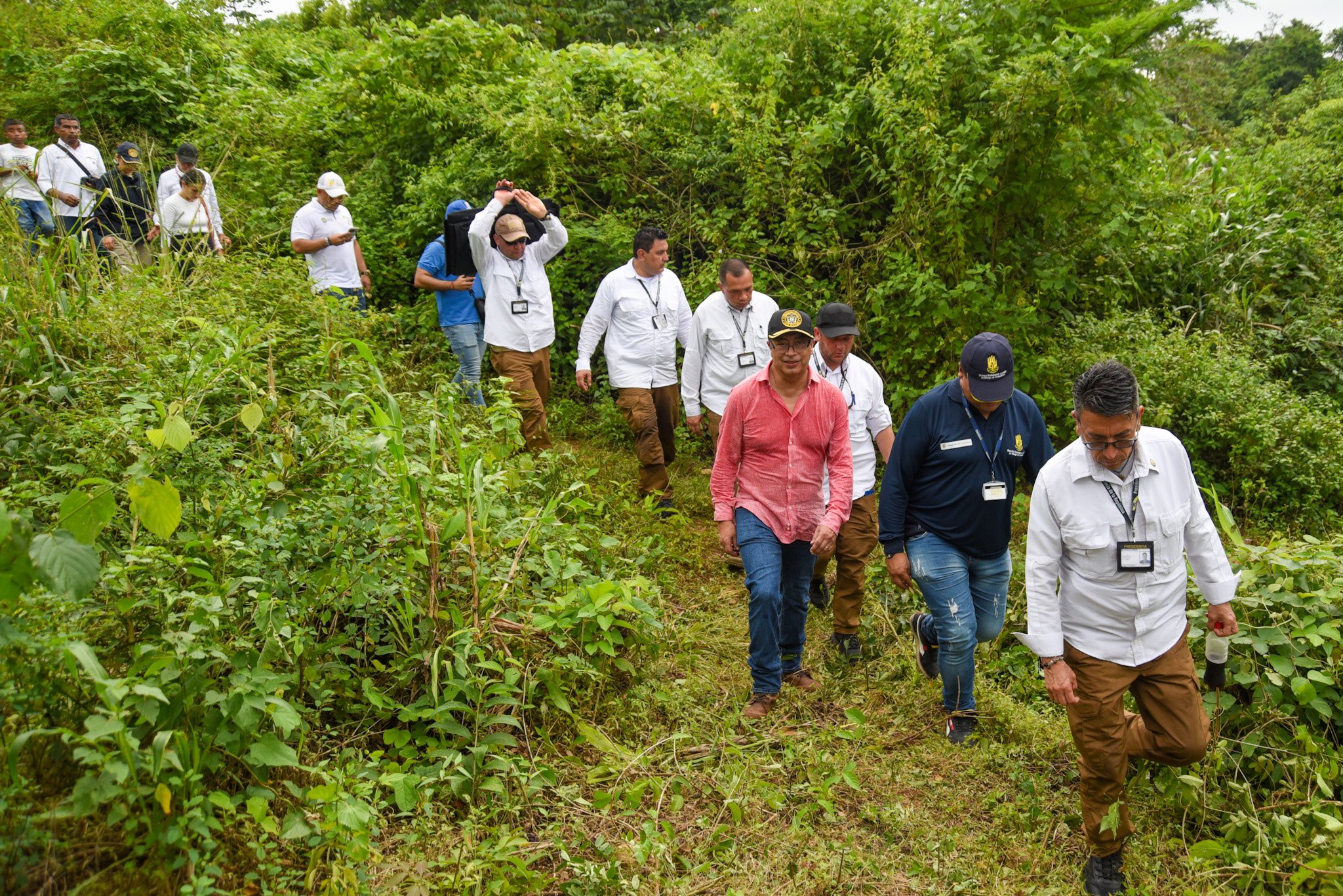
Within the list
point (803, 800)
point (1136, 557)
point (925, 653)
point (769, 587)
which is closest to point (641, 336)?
point (769, 587)

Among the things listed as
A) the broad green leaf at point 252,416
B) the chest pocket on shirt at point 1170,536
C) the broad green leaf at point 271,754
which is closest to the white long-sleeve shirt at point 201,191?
the broad green leaf at point 252,416

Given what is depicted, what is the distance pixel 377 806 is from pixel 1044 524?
273cm

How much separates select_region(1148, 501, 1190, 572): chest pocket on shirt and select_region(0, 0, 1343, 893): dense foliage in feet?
2.78

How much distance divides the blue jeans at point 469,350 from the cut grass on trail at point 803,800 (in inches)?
129

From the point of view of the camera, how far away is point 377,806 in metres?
3.44

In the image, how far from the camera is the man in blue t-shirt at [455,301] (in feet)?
25.8

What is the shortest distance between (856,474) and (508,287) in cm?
314

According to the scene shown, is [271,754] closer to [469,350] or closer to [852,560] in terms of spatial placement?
[852,560]

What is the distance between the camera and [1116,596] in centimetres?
377

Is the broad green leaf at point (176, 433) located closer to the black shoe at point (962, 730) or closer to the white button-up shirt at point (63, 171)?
the black shoe at point (962, 730)

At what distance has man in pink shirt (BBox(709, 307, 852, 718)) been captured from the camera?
4793 millimetres

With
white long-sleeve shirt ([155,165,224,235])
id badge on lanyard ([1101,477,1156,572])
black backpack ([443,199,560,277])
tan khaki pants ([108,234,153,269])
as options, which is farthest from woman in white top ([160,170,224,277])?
id badge on lanyard ([1101,477,1156,572])

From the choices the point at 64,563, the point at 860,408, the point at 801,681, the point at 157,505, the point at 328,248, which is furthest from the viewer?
the point at 328,248

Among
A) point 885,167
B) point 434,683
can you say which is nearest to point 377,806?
point 434,683
